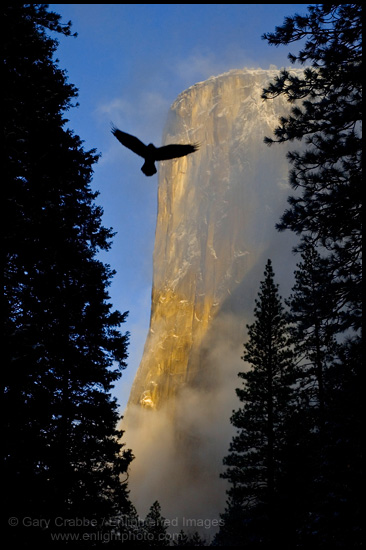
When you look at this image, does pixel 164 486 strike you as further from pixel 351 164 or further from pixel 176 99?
pixel 176 99

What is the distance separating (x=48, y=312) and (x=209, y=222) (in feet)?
324

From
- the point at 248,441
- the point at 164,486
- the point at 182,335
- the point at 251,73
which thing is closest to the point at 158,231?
the point at 182,335

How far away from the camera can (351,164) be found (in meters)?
9.56

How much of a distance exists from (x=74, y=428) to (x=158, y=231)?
357 ft

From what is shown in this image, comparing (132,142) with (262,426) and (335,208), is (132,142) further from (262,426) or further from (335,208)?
(262,426)

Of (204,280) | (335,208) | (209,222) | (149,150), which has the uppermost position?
(209,222)

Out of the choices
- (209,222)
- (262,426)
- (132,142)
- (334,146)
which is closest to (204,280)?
(209,222)

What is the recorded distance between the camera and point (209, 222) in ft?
350

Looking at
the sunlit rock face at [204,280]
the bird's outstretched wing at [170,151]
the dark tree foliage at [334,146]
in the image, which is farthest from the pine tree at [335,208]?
the sunlit rock face at [204,280]

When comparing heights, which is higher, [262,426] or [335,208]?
[335,208]

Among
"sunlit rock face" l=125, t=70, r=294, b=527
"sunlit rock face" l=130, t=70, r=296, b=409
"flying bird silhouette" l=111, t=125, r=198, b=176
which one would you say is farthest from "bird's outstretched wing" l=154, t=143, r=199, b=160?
"sunlit rock face" l=130, t=70, r=296, b=409

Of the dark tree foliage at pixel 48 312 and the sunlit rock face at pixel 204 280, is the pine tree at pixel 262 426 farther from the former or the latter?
the sunlit rock face at pixel 204 280

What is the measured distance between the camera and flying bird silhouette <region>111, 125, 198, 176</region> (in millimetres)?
3991

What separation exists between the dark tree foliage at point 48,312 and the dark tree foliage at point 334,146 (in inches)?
191
